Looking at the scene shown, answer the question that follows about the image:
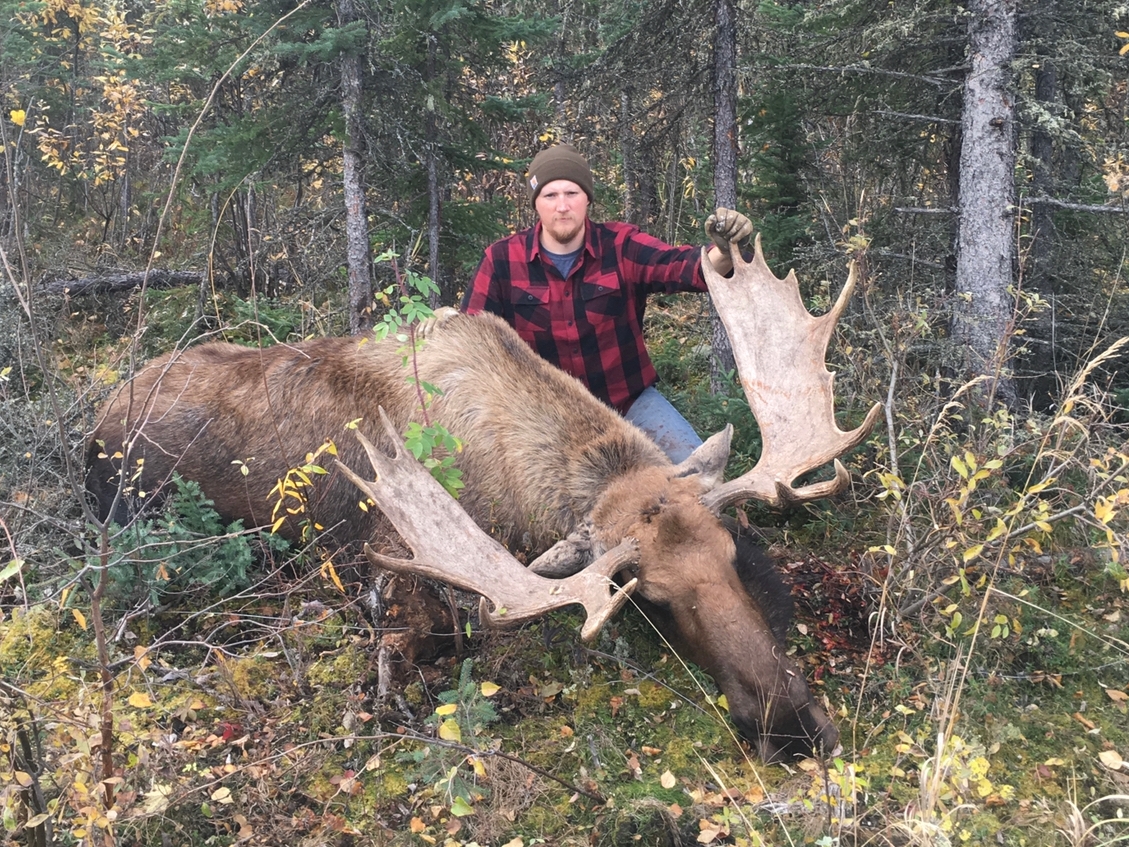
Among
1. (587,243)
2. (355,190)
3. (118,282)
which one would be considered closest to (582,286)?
(587,243)

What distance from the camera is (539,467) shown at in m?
4.16

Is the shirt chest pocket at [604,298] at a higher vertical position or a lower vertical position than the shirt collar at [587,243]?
lower

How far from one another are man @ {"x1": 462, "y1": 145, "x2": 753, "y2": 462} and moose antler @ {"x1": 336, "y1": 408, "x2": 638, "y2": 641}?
1.76m

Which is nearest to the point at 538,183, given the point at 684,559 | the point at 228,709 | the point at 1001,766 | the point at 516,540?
the point at 516,540

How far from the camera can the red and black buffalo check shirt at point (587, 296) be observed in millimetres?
5375

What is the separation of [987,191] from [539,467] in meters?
3.50

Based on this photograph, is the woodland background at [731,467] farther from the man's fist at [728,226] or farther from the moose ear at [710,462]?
the moose ear at [710,462]

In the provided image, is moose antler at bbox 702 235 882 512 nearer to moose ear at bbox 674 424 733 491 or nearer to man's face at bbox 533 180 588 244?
moose ear at bbox 674 424 733 491

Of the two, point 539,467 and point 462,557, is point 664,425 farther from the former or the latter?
point 462,557

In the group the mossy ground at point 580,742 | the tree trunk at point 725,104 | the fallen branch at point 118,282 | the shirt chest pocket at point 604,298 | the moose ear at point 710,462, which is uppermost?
the tree trunk at point 725,104

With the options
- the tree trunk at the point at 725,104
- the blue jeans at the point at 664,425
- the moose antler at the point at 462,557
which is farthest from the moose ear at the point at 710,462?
the tree trunk at the point at 725,104

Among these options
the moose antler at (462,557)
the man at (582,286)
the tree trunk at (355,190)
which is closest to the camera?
the moose antler at (462,557)

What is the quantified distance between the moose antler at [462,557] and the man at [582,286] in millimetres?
1759

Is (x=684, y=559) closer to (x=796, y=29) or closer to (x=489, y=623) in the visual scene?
(x=489, y=623)
